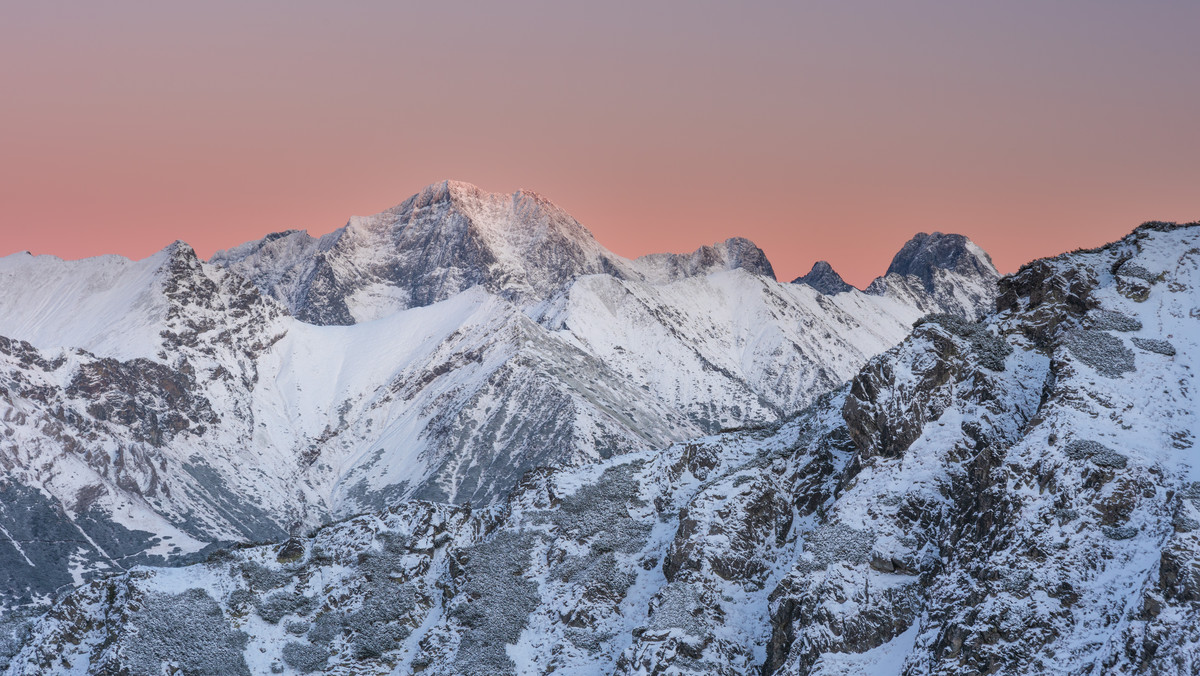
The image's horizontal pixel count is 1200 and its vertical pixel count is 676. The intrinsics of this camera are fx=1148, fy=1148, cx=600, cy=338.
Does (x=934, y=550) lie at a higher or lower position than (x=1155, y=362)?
lower

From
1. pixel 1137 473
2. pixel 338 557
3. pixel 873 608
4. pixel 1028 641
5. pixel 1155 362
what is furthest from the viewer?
pixel 338 557

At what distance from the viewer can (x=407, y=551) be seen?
16050 centimetres

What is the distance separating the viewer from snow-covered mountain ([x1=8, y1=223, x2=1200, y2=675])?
109 meters

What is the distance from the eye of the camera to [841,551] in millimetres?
127250

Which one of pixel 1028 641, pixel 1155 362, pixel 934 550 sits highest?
pixel 1155 362

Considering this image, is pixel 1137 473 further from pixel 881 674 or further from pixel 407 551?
pixel 407 551

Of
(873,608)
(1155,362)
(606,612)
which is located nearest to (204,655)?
(606,612)

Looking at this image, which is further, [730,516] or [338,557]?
[338,557]

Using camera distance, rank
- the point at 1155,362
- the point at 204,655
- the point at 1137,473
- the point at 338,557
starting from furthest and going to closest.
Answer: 1. the point at 338,557
2. the point at 204,655
3. the point at 1155,362
4. the point at 1137,473

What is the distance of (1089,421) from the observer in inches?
4811

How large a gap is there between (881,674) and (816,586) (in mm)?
12551

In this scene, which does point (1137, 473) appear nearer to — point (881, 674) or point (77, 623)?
point (881, 674)

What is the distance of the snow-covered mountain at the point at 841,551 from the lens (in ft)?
357

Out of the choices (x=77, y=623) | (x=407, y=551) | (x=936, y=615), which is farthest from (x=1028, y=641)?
(x=77, y=623)
